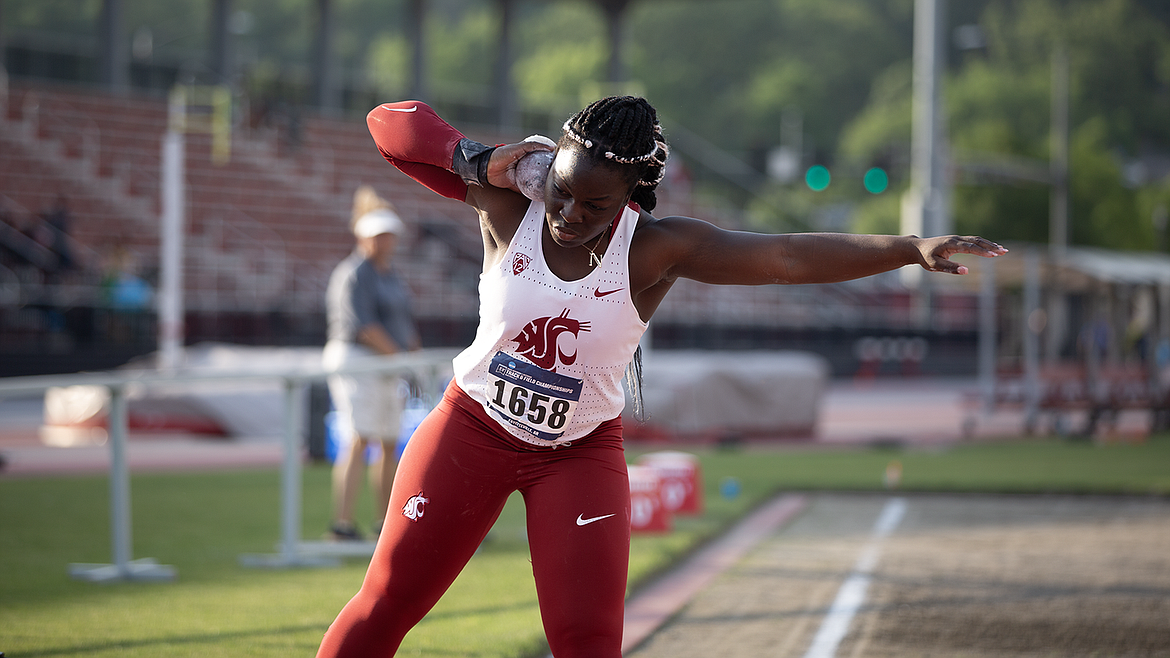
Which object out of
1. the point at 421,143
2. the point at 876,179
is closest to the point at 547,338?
the point at 421,143

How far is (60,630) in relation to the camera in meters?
5.27

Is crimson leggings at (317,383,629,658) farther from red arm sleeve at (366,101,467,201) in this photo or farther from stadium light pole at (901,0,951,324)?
stadium light pole at (901,0,951,324)

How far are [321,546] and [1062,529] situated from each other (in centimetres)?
555

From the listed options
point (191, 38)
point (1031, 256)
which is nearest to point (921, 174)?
point (1031, 256)

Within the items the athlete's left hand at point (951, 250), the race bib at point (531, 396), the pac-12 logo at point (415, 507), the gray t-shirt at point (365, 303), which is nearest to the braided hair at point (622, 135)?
the race bib at point (531, 396)

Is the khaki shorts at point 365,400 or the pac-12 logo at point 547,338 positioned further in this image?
the khaki shorts at point 365,400

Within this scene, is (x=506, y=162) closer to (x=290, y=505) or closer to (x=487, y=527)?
(x=487, y=527)

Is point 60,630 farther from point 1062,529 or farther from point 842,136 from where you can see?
point 842,136

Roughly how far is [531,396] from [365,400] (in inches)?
173

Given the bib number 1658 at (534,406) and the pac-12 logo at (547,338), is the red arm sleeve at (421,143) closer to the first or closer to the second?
the pac-12 logo at (547,338)

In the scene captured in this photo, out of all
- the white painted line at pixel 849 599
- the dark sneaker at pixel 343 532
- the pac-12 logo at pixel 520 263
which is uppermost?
the pac-12 logo at pixel 520 263

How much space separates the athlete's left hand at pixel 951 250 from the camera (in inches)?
117

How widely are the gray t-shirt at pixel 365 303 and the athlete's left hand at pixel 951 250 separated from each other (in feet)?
16.7

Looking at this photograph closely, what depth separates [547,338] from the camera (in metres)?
3.22
